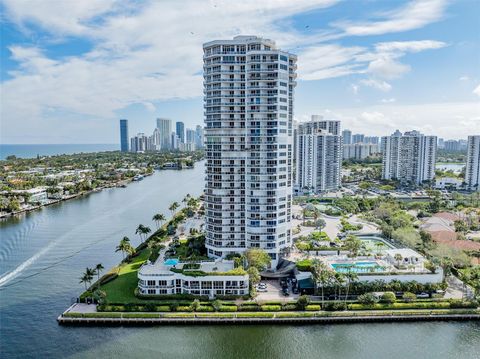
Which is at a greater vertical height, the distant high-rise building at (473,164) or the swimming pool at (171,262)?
the distant high-rise building at (473,164)

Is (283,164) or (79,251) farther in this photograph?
(79,251)

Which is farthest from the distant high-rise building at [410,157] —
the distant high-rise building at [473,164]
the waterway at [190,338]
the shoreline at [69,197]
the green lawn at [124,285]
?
the green lawn at [124,285]

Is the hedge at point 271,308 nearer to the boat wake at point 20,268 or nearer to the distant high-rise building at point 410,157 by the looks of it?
the boat wake at point 20,268

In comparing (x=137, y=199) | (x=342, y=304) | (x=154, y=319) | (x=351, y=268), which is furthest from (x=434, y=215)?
(x=137, y=199)

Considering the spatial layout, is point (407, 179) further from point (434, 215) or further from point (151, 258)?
point (151, 258)

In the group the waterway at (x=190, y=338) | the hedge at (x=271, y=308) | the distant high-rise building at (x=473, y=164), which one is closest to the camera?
the waterway at (x=190, y=338)

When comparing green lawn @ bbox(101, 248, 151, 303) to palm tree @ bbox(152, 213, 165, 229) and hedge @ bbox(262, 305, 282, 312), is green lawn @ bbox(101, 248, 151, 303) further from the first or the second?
palm tree @ bbox(152, 213, 165, 229)

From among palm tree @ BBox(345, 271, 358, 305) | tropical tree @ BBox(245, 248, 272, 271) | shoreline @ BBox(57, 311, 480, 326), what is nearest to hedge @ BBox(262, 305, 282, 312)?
shoreline @ BBox(57, 311, 480, 326)
